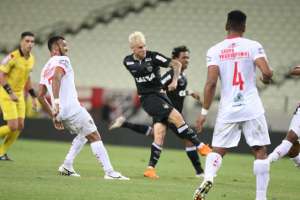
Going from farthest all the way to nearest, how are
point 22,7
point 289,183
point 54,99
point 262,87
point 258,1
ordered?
point 22,7
point 258,1
point 262,87
point 289,183
point 54,99

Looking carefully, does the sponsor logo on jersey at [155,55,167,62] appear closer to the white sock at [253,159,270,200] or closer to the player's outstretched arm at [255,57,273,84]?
the player's outstretched arm at [255,57,273,84]

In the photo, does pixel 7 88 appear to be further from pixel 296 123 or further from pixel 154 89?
pixel 296 123

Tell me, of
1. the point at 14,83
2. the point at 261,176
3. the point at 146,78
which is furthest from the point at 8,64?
the point at 261,176

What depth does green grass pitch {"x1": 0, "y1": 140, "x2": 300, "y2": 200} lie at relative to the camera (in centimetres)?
912

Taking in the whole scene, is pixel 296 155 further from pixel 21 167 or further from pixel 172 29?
pixel 172 29

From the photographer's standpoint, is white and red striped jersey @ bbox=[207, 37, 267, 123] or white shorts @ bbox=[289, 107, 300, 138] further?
white shorts @ bbox=[289, 107, 300, 138]

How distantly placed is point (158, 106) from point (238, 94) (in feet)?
13.2

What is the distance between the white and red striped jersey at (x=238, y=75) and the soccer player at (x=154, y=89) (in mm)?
3462

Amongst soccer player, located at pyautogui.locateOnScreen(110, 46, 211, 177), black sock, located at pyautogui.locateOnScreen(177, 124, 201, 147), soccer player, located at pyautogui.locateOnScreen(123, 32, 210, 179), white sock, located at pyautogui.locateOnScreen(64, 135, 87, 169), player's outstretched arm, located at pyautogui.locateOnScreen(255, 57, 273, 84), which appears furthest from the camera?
soccer player, located at pyautogui.locateOnScreen(110, 46, 211, 177)

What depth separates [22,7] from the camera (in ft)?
97.1

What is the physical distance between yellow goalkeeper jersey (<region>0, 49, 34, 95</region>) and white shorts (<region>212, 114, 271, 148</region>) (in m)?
7.08

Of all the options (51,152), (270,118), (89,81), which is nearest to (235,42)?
(51,152)

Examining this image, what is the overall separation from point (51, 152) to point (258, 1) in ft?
40.8

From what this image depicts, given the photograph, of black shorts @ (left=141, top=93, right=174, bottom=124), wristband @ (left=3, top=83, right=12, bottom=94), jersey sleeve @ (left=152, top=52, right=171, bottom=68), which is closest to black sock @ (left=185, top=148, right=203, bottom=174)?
black shorts @ (left=141, top=93, right=174, bottom=124)
